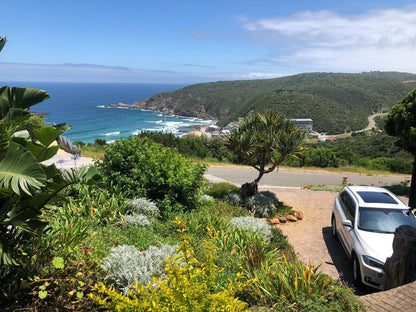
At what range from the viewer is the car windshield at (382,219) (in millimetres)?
6195

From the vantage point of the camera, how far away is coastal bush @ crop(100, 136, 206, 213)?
709 centimetres

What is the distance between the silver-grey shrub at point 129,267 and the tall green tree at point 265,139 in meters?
6.80

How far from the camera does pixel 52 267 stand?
355 centimetres

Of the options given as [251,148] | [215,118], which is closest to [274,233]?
[251,148]

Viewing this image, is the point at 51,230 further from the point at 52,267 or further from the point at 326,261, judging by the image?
the point at 326,261

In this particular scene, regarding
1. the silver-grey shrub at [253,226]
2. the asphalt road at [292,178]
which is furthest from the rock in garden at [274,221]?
the asphalt road at [292,178]

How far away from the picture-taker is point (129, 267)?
377 centimetres

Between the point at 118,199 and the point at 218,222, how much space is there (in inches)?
87.5

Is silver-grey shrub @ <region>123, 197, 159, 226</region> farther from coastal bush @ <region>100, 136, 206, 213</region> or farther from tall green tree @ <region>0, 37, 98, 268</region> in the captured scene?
tall green tree @ <region>0, 37, 98, 268</region>

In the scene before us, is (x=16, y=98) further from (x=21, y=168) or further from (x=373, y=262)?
(x=373, y=262)

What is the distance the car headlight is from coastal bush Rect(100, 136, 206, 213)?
3.84 m

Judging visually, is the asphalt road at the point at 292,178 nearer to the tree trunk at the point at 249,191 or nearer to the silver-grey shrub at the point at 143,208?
the tree trunk at the point at 249,191

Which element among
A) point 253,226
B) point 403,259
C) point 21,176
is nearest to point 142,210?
point 253,226

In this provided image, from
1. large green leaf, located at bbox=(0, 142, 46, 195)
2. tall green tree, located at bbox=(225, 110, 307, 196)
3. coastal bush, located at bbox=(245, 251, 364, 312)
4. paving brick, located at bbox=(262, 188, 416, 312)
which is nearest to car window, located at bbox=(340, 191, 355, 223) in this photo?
paving brick, located at bbox=(262, 188, 416, 312)
